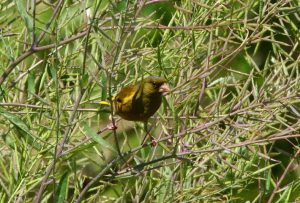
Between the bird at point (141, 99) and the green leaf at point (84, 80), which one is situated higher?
the green leaf at point (84, 80)

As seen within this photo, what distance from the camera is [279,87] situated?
6.87 feet

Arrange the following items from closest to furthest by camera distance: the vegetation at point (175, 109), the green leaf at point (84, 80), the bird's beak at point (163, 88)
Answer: the green leaf at point (84, 80), the vegetation at point (175, 109), the bird's beak at point (163, 88)

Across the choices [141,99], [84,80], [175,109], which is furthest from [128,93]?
[84,80]

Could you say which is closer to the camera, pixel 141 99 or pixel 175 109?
pixel 175 109

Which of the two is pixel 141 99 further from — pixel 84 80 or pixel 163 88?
pixel 84 80

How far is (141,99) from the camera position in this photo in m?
2.02

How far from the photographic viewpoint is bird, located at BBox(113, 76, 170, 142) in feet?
6.32

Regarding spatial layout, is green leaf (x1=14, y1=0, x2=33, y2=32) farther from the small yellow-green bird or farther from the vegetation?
the small yellow-green bird

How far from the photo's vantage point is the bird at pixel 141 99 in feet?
6.32

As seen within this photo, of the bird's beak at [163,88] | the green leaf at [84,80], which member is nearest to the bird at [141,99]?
the bird's beak at [163,88]

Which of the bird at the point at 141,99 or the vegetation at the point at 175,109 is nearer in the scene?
the vegetation at the point at 175,109

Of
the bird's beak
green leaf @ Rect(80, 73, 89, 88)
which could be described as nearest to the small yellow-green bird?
the bird's beak

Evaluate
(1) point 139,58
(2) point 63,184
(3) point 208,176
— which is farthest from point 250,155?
(2) point 63,184

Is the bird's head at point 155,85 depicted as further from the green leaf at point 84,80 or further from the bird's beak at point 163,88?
the green leaf at point 84,80
